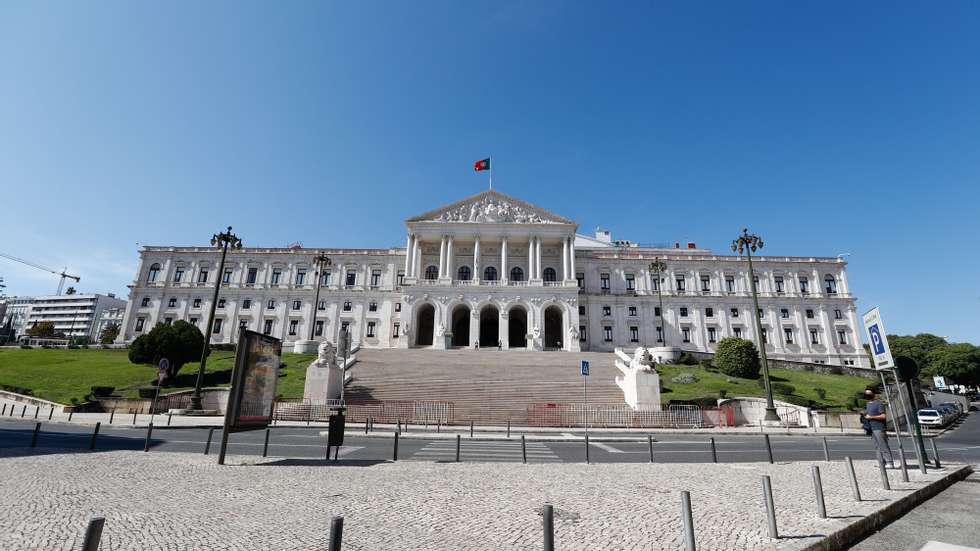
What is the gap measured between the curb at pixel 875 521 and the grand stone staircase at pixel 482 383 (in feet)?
55.3

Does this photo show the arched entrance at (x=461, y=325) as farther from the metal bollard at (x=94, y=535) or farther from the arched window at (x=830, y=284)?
the metal bollard at (x=94, y=535)

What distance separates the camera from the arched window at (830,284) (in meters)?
57.8

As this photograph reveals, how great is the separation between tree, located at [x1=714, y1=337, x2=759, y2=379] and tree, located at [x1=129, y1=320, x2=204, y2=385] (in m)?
41.6

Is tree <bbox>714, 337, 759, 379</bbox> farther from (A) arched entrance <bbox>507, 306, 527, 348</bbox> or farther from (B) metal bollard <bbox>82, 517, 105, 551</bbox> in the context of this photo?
(B) metal bollard <bbox>82, 517, 105, 551</bbox>

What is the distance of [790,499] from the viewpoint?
23.6 ft

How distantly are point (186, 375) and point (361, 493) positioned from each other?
113ft

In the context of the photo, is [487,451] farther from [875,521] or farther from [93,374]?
[93,374]

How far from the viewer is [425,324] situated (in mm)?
54656

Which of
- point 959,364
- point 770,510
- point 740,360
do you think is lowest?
point 770,510

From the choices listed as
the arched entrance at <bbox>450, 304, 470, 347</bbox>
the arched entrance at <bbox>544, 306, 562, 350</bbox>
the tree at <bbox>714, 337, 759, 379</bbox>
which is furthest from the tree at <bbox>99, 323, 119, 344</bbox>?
the tree at <bbox>714, 337, 759, 379</bbox>

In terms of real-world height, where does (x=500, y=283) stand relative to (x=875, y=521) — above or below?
above

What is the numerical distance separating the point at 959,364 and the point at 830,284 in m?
34.4

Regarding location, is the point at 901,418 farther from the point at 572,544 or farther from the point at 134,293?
the point at 134,293

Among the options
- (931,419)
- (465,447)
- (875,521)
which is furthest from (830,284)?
(875,521)
